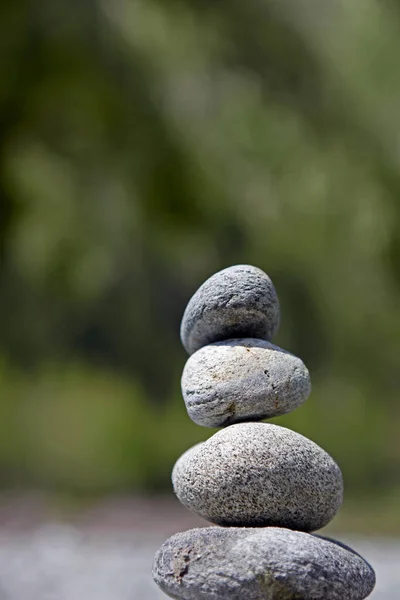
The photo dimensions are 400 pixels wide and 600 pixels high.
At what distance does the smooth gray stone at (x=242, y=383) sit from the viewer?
94.6 inches

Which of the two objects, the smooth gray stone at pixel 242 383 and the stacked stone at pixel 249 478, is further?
the smooth gray stone at pixel 242 383

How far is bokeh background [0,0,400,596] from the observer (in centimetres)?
754

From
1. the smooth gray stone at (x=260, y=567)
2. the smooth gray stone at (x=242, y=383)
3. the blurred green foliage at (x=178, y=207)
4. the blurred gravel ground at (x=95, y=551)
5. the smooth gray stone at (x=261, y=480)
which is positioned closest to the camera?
the smooth gray stone at (x=260, y=567)

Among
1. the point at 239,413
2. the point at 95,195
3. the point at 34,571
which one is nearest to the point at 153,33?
the point at 95,195

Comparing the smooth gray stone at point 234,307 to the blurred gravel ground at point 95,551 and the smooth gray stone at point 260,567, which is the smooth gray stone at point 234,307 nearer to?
the smooth gray stone at point 260,567

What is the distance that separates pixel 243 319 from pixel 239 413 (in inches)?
13.2

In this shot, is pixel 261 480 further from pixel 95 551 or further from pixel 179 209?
pixel 179 209

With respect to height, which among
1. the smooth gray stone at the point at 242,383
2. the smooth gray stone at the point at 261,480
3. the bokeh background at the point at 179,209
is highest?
the bokeh background at the point at 179,209

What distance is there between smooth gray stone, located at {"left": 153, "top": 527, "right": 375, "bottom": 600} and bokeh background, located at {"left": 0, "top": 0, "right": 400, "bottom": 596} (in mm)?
5335

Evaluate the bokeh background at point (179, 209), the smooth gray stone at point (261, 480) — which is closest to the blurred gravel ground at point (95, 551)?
the bokeh background at point (179, 209)

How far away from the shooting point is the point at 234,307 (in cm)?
247

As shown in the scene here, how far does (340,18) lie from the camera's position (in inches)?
297

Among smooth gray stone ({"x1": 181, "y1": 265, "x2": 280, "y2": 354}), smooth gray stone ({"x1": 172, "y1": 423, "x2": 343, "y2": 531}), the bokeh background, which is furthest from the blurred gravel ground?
smooth gray stone ({"x1": 181, "y1": 265, "x2": 280, "y2": 354})

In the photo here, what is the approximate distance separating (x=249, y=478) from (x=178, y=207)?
5.82m
